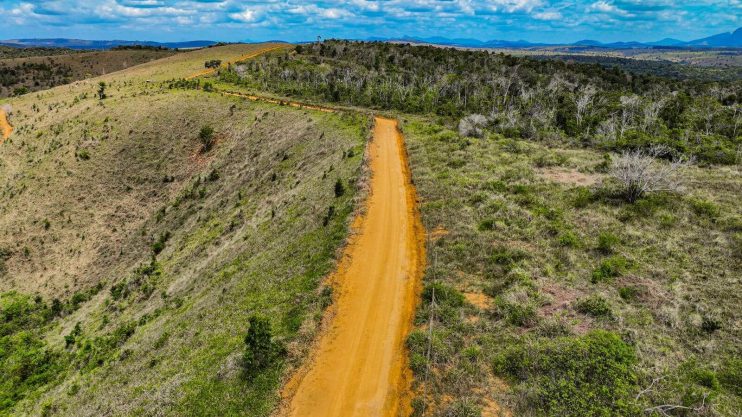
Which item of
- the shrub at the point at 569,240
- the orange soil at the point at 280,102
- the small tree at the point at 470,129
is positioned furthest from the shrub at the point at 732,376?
the orange soil at the point at 280,102

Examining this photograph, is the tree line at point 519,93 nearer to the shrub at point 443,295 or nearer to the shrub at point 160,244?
the shrub at point 443,295

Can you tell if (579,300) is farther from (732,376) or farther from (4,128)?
(4,128)

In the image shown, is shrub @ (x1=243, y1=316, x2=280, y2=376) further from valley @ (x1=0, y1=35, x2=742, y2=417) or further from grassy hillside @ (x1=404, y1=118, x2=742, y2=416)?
grassy hillside @ (x1=404, y1=118, x2=742, y2=416)

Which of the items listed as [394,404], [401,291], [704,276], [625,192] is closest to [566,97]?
[625,192]

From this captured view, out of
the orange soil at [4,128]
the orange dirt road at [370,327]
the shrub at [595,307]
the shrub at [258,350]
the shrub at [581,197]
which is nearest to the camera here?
the orange dirt road at [370,327]

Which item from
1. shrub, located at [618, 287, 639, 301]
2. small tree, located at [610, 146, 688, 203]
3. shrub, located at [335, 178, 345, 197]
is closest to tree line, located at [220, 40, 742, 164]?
small tree, located at [610, 146, 688, 203]

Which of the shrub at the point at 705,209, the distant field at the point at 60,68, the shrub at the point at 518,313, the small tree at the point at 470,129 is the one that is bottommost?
the shrub at the point at 518,313

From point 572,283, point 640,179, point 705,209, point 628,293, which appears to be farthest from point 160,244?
point 705,209
